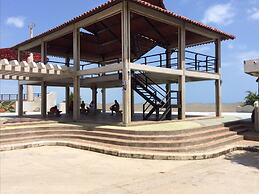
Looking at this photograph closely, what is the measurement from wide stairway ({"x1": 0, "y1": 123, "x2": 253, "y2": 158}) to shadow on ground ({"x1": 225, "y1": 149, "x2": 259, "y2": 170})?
0.85 m

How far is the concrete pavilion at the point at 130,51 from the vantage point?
13758 millimetres

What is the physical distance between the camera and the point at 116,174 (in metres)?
7.65

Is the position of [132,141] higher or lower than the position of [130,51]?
lower

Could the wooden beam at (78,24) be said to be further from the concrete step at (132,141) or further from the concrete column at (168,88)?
the concrete step at (132,141)

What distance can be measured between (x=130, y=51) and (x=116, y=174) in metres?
11.3

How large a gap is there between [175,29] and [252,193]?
1338 centimetres

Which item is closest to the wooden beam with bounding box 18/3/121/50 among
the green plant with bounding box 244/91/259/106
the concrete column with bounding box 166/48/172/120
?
the concrete column with bounding box 166/48/172/120

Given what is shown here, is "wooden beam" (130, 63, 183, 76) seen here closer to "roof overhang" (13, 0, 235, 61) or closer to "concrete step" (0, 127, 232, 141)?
"roof overhang" (13, 0, 235, 61)

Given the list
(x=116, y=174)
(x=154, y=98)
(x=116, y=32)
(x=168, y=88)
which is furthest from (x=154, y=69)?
(x=116, y=174)

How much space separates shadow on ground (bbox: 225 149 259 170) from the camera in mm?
9237

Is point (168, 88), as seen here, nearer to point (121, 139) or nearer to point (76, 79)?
point (76, 79)

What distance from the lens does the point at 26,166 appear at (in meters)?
8.29

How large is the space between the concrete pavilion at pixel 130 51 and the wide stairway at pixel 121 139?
1753mm

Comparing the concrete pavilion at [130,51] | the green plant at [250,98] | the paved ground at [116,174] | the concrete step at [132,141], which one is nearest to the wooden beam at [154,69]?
the concrete pavilion at [130,51]
